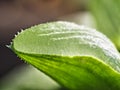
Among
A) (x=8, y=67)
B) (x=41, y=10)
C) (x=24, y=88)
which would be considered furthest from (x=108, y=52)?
(x=41, y=10)

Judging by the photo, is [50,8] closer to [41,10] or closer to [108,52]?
[41,10]

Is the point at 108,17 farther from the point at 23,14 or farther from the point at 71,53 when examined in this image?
the point at 23,14

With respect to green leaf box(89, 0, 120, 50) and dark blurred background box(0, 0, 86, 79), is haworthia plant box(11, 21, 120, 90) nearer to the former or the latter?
green leaf box(89, 0, 120, 50)

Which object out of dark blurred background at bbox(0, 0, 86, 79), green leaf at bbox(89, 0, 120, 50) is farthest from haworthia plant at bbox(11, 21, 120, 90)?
dark blurred background at bbox(0, 0, 86, 79)

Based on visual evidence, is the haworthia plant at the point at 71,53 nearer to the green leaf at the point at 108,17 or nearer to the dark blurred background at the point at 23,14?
the green leaf at the point at 108,17

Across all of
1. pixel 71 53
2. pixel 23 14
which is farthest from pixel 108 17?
pixel 23 14

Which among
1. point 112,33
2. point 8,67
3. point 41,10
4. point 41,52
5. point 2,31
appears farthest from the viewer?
point 41,10
